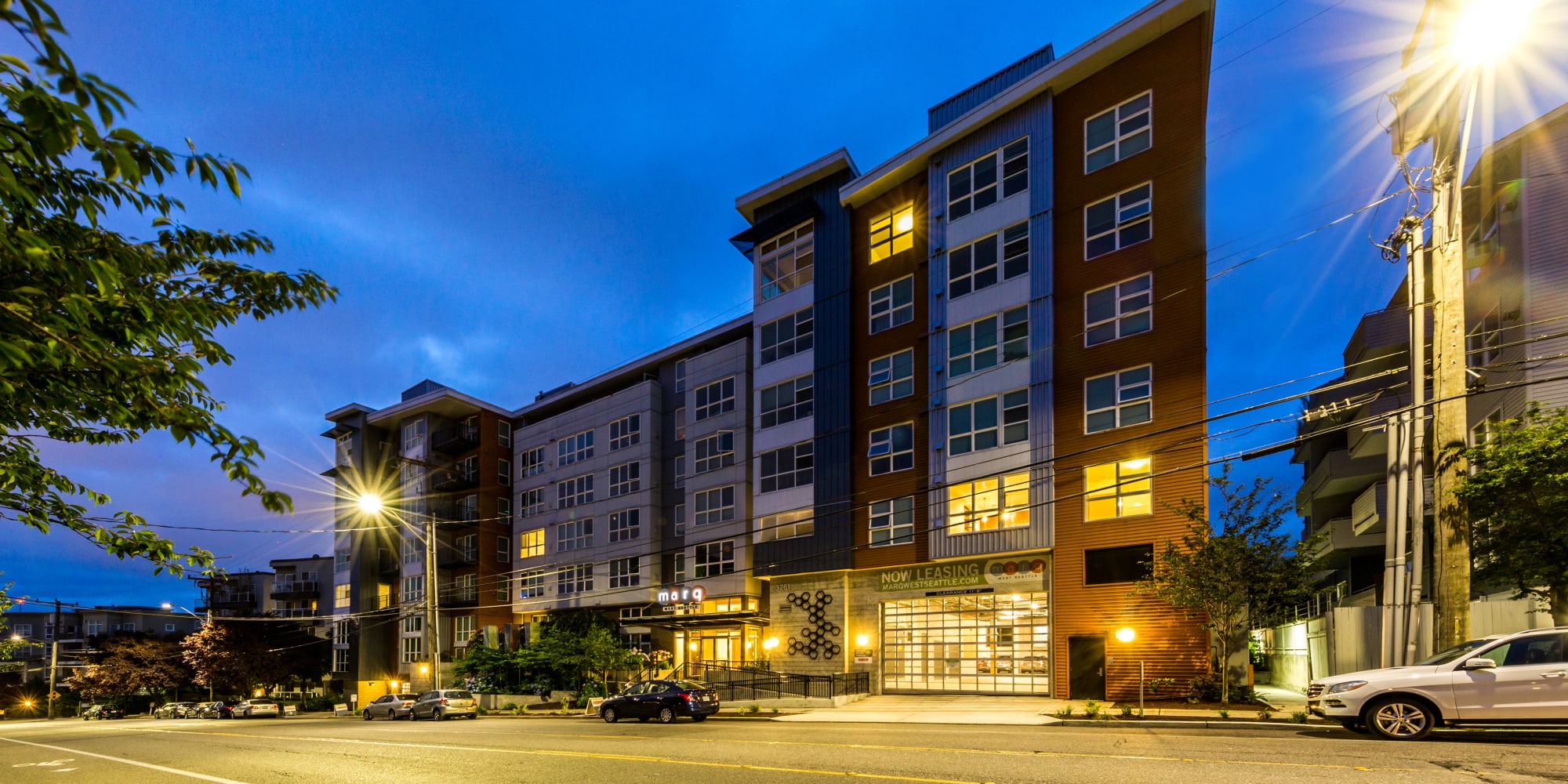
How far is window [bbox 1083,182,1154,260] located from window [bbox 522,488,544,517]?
3685 centimetres

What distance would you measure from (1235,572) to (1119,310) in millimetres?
9378

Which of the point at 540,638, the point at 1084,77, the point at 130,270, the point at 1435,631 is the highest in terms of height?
the point at 1084,77

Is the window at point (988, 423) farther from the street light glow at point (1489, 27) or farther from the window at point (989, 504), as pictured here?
the street light glow at point (1489, 27)

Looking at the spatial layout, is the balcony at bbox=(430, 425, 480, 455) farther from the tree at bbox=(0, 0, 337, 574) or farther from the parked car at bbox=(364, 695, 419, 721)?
the tree at bbox=(0, 0, 337, 574)

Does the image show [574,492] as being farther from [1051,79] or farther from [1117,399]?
[1051,79]

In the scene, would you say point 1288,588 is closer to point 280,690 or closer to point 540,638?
point 540,638

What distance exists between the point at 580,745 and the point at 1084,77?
26.2 metres

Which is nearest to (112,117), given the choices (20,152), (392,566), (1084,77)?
(20,152)

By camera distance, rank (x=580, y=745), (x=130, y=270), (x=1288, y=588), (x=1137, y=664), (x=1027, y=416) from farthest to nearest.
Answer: (x=1027, y=416) → (x=1137, y=664) → (x=1288, y=588) → (x=580, y=745) → (x=130, y=270)

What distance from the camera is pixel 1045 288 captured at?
2923 cm

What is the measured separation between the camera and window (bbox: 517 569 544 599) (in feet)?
168

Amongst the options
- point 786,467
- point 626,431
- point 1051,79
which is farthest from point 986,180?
point 626,431

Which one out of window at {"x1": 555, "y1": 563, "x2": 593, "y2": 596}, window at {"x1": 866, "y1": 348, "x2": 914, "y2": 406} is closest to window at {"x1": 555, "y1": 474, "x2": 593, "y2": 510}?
window at {"x1": 555, "y1": 563, "x2": 593, "y2": 596}

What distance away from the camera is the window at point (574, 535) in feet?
161
